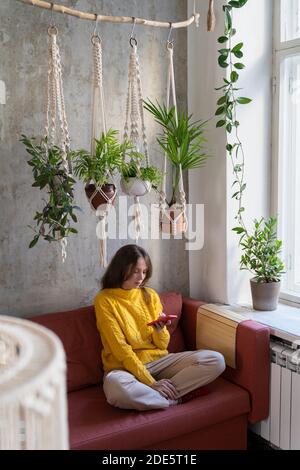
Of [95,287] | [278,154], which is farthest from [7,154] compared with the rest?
[278,154]

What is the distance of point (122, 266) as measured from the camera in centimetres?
265

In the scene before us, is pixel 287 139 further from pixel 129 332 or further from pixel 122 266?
pixel 129 332

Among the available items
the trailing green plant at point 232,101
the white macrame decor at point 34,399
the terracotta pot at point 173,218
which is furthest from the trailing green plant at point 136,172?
the white macrame decor at point 34,399

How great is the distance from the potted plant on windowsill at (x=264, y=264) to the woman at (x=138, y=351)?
0.51m

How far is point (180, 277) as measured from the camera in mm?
3293

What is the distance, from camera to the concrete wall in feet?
9.86

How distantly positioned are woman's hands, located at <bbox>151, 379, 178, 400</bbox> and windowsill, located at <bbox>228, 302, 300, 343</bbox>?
0.60 meters

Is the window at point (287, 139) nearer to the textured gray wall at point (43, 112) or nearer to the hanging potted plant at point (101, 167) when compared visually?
the textured gray wall at point (43, 112)

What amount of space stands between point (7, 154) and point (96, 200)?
0.55 m

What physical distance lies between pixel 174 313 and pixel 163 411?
75 centimetres

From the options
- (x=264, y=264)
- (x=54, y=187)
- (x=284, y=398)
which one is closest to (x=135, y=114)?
(x=54, y=187)

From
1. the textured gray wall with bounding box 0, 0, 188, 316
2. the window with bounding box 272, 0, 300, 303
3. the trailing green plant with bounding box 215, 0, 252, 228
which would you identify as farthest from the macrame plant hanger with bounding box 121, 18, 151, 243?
the window with bounding box 272, 0, 300, 303
